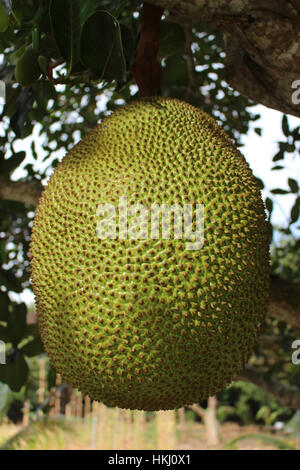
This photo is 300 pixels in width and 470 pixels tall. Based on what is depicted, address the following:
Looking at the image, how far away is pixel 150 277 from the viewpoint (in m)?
0.80

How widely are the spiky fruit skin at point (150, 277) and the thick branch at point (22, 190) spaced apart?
460 mm

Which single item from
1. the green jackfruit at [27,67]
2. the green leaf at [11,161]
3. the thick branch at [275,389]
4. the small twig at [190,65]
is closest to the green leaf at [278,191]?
the small twig at [190,65]

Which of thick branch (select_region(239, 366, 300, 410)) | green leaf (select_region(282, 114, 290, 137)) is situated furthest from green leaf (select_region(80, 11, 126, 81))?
thick branch (select_region(239, 366, 300, 410))

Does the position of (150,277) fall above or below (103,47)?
below

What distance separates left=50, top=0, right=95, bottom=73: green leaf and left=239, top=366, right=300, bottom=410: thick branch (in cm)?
156

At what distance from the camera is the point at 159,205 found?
32.3 inches

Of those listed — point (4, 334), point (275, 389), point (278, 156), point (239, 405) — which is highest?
point (278, 156)

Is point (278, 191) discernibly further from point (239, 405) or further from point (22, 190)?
point (239, 405)

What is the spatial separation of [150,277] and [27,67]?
0.50 m

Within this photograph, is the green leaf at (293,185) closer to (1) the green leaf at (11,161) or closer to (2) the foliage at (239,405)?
(1) the green leaf at (11,161)

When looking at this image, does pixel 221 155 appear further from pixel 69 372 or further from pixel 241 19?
pixel 69 372

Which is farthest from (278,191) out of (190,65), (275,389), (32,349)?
(32,349)

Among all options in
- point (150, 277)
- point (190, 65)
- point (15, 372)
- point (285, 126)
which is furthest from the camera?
point (285, 126)

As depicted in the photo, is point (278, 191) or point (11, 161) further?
point (278, 191)
